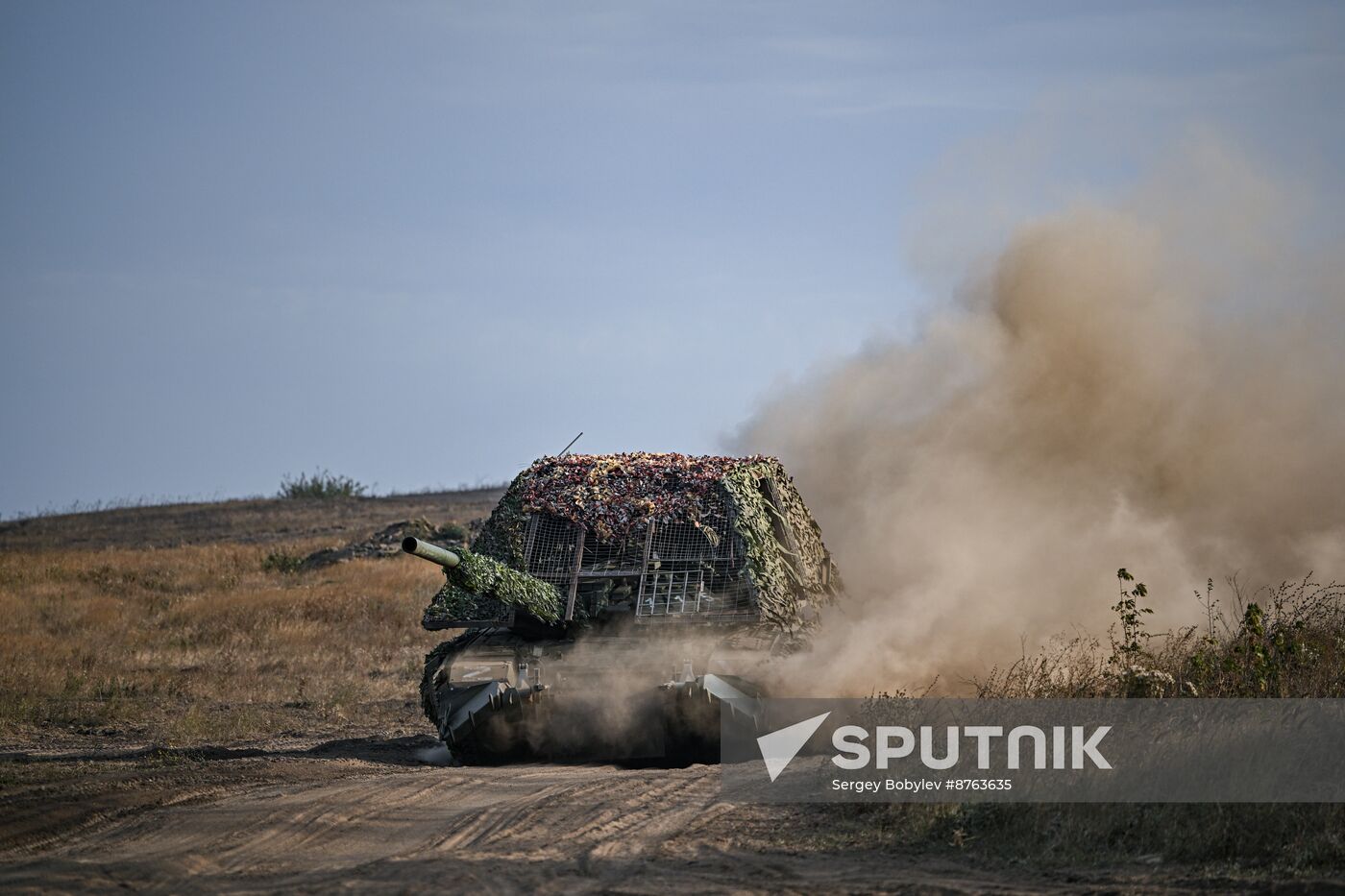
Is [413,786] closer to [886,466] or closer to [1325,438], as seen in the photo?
[886,466]

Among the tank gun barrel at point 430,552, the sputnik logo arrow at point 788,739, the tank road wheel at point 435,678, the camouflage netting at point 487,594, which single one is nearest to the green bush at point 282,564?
the camouflage netting at point 487,594

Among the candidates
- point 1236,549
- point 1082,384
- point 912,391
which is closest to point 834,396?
point 912,391

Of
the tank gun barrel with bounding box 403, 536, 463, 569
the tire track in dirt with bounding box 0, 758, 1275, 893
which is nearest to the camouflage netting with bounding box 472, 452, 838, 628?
the tank gun barrel with bounding box 403, 536, 463, 569

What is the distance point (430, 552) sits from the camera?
45.3 feet

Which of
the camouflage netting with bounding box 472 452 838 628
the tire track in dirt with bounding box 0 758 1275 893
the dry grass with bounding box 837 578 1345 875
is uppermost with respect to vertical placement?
the camouflage netting with bounding box 472 452 838 628

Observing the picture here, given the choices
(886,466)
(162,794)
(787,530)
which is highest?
(886,466)

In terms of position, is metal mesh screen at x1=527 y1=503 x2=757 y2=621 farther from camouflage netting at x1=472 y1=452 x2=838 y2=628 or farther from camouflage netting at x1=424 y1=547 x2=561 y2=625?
camouflage netting at x1=424 y1=547 x2=561 y2=625

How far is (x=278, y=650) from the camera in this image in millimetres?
25234

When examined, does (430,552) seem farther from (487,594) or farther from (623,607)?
(623,607)

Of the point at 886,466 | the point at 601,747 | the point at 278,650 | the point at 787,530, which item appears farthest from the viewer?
the point at 278,650

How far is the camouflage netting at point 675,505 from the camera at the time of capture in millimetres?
16125

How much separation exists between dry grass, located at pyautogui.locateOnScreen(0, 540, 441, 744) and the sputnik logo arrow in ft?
22.9

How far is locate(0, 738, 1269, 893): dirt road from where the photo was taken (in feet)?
28.7

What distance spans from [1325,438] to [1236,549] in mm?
2738
